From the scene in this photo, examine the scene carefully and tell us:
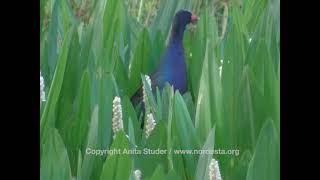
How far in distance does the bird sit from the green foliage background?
0.9 inches

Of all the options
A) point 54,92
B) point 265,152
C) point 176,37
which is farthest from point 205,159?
point 54,92

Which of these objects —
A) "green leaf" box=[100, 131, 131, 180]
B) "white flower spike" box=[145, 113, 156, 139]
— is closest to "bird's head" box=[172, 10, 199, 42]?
"white flower spike" box=[145, 113, 156, 139]

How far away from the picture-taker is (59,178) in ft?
15.7

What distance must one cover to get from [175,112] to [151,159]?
0.21 meters

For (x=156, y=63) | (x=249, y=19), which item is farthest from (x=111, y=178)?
(x=249, y=19)

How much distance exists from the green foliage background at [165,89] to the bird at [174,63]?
22mm

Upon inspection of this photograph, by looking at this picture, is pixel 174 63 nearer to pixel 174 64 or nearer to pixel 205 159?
pixel 174 64

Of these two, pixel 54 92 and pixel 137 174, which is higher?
pixel 54 92

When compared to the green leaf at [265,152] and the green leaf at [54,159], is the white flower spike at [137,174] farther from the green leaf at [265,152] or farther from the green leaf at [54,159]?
the green leaf at [265,152]

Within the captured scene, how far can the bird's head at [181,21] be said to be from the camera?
15.8 feet

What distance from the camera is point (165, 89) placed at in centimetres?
481

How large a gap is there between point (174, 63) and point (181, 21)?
0.17 m

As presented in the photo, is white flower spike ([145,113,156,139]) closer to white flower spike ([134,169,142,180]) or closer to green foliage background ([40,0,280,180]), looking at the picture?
green foliage background ([40,0,280,180])

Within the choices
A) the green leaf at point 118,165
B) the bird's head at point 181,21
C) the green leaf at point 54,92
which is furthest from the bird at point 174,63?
the green leaf at point 54,92
